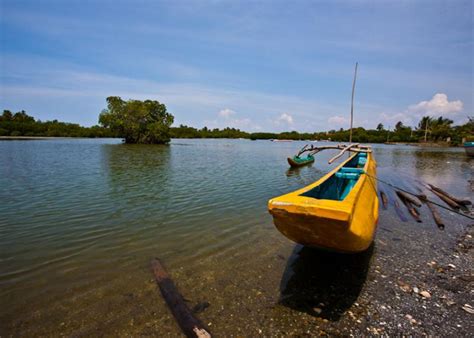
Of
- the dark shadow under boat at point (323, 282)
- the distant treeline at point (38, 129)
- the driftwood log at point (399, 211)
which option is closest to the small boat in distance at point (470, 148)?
the driftwood log at point (399, 211)

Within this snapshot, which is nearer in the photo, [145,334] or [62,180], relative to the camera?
[145,334]

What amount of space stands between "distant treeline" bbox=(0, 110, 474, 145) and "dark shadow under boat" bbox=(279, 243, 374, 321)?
215ft

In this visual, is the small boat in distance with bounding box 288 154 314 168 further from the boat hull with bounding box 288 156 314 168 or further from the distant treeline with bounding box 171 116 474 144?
the distant treeline with bounding box 171 116 474 144

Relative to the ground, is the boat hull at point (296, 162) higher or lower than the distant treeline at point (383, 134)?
lower

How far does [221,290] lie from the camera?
12.9 ft

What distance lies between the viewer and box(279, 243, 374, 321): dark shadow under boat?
3.52m

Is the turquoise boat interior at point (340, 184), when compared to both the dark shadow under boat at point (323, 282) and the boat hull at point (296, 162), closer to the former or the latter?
the dark shadow under boat at point (323, 282)

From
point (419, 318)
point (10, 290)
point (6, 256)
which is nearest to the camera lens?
point (419, 318)

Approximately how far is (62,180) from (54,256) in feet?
30.5

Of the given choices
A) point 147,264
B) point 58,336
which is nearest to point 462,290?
point 147,264

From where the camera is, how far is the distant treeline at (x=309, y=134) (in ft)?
231

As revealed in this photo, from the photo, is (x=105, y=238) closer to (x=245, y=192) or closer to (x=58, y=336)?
(x=58, y=336)

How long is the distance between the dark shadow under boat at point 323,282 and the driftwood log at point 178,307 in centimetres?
132

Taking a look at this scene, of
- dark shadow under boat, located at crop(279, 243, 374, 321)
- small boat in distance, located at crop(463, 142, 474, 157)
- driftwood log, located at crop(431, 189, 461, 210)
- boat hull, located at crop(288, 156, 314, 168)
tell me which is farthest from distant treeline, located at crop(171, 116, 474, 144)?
dark shadow under boat, located at crop(279, 243, 374, 321)
